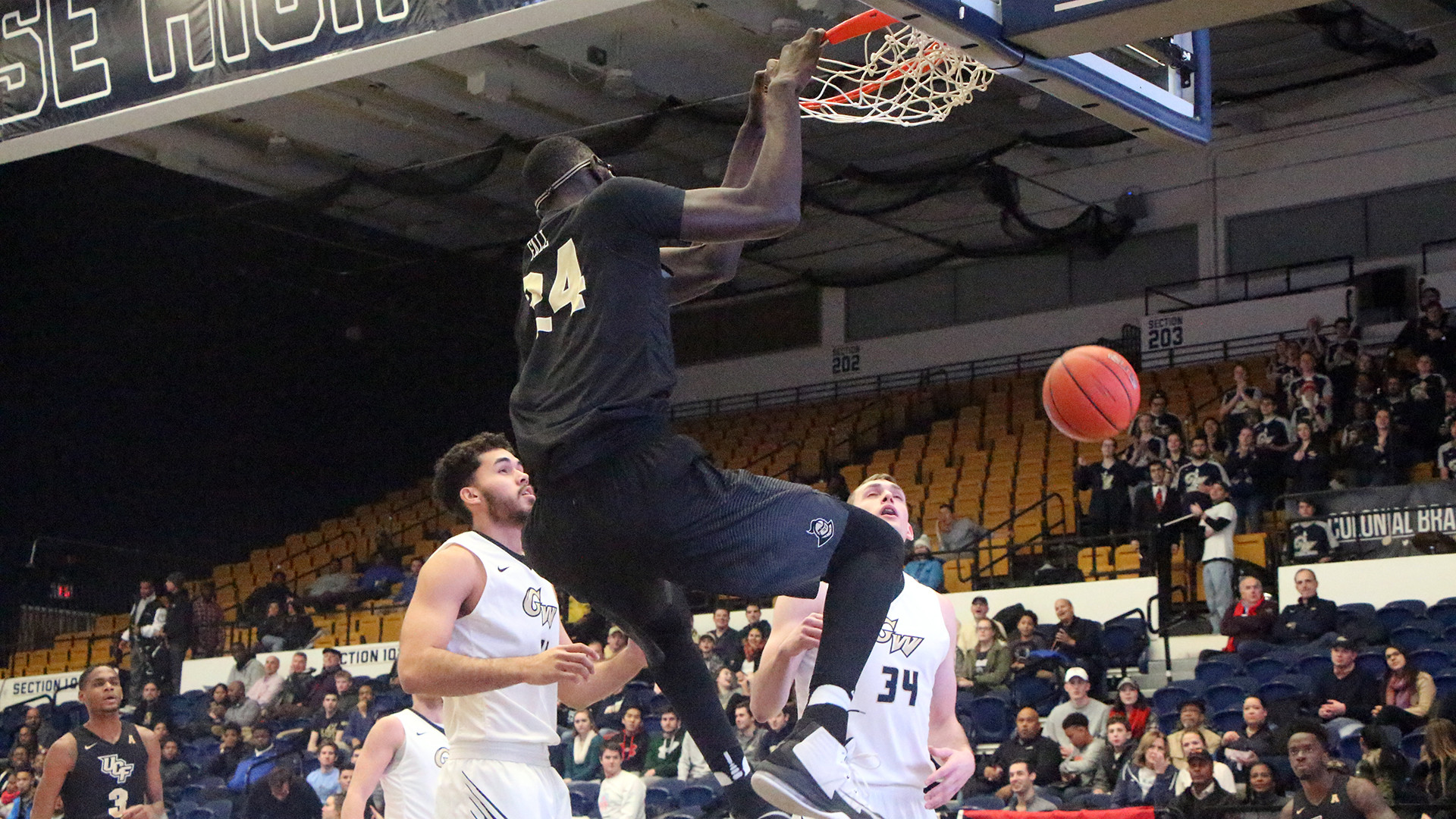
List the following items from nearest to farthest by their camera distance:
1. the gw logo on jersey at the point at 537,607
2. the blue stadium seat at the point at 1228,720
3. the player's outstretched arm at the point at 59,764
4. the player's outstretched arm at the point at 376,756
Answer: the gw logo on jersey at the point at 537,607, the player's outstretched arm at the point at 376,756, the player's outstretched arm at the point at 59,764, the blue stadium seat at the point at 1228,720

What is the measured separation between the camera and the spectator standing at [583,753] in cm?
1328

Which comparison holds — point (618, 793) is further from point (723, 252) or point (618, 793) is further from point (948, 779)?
point (723, 252)

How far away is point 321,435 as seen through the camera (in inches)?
997

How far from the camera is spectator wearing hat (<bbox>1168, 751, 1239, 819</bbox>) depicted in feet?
32.8

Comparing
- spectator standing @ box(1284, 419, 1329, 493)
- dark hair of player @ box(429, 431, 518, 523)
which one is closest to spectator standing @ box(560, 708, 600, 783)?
spectator standing @ box(1284, 419, 1329, 493)

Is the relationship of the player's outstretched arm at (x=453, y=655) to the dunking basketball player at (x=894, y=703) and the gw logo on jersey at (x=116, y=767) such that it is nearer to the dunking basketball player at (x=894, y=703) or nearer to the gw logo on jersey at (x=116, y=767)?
the dunking basketball player at (x=894, y=703)

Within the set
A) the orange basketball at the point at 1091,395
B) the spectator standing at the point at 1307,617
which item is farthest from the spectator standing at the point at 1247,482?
the orange basketball at the point at 1091,395

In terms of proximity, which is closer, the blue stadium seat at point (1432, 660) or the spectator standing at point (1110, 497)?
the blue stadium seat at point (1432, 660)

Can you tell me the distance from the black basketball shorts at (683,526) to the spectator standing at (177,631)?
1644 cm

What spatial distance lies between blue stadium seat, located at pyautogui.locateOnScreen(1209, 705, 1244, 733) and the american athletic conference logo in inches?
328

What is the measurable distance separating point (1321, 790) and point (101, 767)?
6486 mm

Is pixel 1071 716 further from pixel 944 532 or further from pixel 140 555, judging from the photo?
pixel 140 555

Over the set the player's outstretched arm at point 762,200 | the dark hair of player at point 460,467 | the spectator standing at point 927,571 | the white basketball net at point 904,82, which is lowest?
the spectator standing at point 927,571

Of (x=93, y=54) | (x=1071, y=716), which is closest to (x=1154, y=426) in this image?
(x=1071, y=716)
